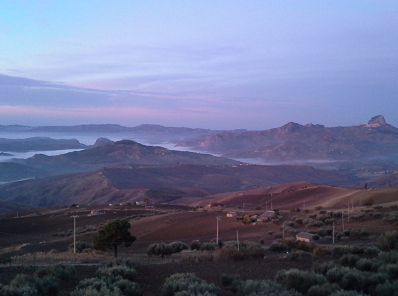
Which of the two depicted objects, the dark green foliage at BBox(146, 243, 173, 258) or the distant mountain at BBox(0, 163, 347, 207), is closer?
the dark green foliage at BBox(146, 243, 173, 258)

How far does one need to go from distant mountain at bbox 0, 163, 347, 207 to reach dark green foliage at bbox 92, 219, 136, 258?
46154 millimetres

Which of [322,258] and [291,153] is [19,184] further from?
[291,153]

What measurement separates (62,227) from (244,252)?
2861 cm

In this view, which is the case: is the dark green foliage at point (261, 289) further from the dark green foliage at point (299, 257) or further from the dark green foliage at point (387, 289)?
the dark green foliage at point (299, 257)

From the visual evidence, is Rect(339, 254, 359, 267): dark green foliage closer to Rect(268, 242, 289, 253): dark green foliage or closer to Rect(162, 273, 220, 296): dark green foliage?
Rect(268, 242, 289, 253): dark green foliage

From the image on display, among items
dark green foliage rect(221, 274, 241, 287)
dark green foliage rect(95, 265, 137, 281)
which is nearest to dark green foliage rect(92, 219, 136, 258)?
dark green foliage rect(95, 265, 137, 281)

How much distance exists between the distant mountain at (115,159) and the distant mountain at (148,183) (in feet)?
98.5

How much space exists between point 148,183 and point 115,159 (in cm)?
6064

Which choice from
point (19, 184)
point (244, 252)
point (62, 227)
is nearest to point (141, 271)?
point (244, 252)

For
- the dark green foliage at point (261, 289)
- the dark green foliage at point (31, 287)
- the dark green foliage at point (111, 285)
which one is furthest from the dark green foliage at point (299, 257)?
the dark green foliage at point (31, 287)

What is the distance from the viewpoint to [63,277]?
32.9 feet

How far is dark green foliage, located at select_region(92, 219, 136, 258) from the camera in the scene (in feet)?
64.4

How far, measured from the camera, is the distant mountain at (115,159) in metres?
134

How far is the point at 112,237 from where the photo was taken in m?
20.0
